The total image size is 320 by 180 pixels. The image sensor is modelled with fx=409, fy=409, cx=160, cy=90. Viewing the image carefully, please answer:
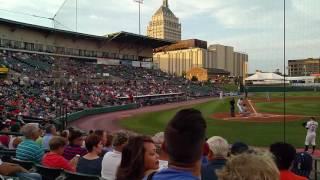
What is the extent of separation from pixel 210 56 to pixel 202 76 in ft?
96.5

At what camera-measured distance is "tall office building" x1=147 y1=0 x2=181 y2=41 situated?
14412 centimetres

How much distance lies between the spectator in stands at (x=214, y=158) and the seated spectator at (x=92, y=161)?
2.04 m

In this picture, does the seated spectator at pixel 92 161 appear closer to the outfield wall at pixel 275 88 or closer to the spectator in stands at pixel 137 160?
the spectator in stands at pixel 137 160

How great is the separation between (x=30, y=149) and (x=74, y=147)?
0.85 meters

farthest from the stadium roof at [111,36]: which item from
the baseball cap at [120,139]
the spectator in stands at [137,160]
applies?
the spectator in stands at [137,160]

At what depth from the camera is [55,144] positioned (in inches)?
280

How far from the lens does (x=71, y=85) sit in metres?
43.8

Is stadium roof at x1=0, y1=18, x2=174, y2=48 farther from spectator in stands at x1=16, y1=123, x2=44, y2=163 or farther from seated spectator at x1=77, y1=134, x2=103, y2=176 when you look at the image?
seated spectator at x1=77, y1=134, x2=103, y2=176

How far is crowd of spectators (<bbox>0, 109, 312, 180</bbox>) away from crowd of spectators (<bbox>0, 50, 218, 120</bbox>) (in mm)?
17790

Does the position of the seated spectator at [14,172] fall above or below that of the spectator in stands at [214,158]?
below

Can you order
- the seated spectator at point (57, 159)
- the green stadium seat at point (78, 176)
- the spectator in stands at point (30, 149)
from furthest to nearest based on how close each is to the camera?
the spectator in stands at point (30, 149) < the seated spectator at point (57, 159) < the green stadium seat at point (78, 176)

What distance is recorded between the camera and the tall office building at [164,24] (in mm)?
144125

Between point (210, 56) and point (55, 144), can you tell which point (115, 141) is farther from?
point (210, 56)

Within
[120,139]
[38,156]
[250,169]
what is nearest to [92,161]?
[120,139]
